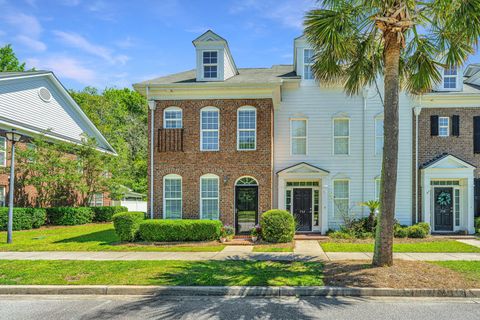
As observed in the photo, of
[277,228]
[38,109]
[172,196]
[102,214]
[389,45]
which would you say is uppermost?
[38,109]

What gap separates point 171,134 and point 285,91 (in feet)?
20.1

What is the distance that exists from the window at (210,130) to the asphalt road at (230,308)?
30.0 feet

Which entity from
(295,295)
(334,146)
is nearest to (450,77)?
(334,146)

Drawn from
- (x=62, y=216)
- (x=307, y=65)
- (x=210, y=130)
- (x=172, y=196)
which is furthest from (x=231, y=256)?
(x=62, y=216)

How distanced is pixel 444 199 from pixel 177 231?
13157mm

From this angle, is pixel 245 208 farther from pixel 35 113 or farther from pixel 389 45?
pixel 35 113

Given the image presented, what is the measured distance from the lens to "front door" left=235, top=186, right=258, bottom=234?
49.8ft

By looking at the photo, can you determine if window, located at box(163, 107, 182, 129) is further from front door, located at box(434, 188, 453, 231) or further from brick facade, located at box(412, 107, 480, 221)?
front door, located at box(434, 188, 453, 231)

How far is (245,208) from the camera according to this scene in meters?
15.2

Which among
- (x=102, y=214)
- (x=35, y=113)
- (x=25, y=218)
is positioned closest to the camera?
(x=25, y=218)

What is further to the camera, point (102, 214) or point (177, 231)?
point (102, 214)

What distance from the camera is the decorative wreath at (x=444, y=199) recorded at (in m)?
16.8

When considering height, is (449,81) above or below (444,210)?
above

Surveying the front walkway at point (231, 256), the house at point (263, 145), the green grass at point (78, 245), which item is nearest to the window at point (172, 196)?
the house at point (263, 145)
